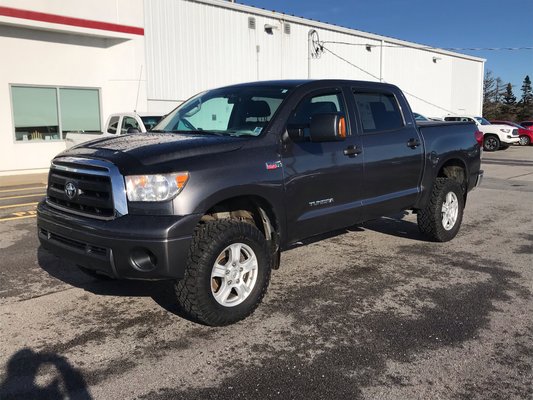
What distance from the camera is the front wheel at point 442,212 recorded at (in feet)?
20.6

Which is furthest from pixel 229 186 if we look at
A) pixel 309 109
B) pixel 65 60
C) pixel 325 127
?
pixel 65 60

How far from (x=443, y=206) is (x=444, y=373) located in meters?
3.52

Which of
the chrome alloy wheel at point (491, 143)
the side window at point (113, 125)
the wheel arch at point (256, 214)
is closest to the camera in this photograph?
the wheel arch at point (256, 214)

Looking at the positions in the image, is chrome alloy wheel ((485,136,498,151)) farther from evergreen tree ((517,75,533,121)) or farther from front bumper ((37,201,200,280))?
evergreen tree ((517,75,533,121))

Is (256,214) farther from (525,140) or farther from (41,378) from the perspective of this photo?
(525,140)

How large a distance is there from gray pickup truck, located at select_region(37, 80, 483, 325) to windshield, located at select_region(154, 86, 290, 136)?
0.05ft

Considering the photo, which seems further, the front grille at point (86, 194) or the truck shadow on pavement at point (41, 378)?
the front grille at point (86, 194)

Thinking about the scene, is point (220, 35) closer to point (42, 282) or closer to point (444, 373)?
point (42, 282)

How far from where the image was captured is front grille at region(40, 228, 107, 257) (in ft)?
12.0

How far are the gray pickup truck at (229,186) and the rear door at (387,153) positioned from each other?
2cm

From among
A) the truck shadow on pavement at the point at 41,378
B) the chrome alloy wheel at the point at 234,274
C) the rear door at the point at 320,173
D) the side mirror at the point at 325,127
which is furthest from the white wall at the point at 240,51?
the truck shadow on pavement at the point at 41,378

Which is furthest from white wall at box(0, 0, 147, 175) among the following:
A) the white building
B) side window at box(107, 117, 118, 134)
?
side window at box(107, 117, 118, 134)

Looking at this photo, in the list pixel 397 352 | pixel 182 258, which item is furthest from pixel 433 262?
pixel 182 258

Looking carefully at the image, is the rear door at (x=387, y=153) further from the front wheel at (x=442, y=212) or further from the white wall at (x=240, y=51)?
the white wall at (x=240, y=51)
